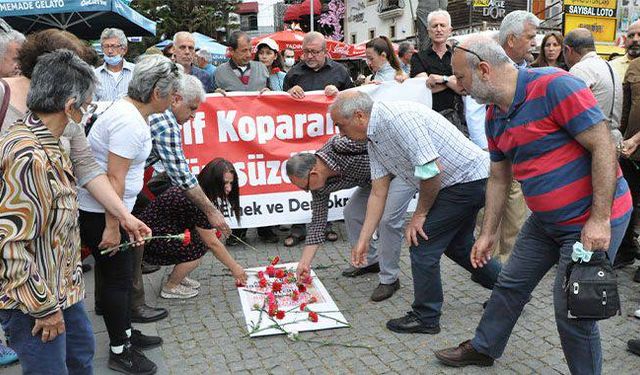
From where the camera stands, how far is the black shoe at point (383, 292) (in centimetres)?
440

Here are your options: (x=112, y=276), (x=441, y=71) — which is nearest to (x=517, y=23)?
(x=441, y=71)

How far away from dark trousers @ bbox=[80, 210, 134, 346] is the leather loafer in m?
1.92

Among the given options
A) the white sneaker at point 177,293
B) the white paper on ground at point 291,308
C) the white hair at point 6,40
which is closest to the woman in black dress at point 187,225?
the white sneaker at point 177,293

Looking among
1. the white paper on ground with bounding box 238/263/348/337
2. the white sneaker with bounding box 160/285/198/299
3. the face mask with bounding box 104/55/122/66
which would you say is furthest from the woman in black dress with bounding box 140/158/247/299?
the face mask with bounding box 104/55/122/66

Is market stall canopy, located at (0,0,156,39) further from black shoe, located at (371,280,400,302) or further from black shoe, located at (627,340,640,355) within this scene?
black shoe, located at (627,340,640,355)

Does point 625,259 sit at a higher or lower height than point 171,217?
lower

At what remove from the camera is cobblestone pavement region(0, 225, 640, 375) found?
134 inches

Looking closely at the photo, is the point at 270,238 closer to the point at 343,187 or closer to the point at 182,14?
the point at 343,187

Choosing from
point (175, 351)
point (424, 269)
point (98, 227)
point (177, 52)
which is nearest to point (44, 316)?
point (98, 227)

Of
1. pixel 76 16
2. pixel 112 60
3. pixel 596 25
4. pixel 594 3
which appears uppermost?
pixel 594 3

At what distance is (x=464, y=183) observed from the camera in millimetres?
3521

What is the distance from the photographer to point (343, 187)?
14.8 ft

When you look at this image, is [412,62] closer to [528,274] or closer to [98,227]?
[528,274]

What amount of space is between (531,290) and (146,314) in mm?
2694
